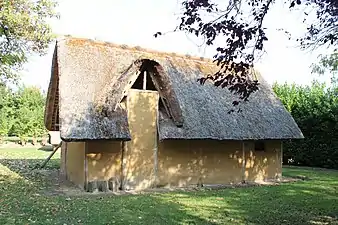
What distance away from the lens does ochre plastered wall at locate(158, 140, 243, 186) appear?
45.0 ft

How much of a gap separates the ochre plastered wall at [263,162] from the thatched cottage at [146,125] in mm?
42

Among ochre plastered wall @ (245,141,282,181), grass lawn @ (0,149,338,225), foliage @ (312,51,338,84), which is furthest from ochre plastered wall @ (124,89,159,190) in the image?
foliage @ (312,51,338,84)

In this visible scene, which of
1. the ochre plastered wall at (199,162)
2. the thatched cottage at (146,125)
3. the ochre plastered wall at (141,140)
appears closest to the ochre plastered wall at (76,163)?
the thatched cottage at (146,125)

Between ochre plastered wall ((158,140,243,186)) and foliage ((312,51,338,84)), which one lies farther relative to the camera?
foliage ((312,51,338,84))

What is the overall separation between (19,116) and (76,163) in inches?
854

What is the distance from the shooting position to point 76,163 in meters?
14.0

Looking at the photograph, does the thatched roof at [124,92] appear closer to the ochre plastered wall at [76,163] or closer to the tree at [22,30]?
the ochre plastered wall at [76,163]

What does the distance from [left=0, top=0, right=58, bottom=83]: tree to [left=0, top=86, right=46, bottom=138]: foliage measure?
1537 centimetres

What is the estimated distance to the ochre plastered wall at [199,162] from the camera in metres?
13.7

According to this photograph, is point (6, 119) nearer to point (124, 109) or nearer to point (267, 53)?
point (124, 109)

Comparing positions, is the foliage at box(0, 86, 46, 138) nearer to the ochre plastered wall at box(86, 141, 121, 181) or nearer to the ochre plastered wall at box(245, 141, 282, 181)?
the ochre plastered wall at box(86, 141, 121, 181)

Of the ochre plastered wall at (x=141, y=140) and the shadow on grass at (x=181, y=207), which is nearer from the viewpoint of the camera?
the shadow on grass at (x=181, y=207)

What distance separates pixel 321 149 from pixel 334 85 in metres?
4.23

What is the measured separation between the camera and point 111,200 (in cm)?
1067
